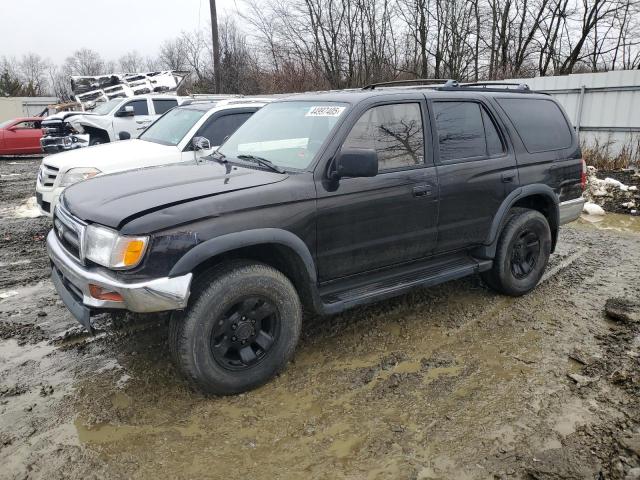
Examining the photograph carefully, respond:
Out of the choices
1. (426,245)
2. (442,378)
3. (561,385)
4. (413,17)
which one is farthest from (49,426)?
(413,17)

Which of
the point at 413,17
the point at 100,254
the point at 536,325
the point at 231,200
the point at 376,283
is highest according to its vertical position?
the point at 413,17

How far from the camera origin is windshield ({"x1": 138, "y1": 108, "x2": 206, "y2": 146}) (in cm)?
714

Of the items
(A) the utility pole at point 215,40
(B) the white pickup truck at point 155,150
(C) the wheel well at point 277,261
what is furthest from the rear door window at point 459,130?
(A) the utility pole at point 215,40

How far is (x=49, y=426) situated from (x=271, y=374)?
1.34 meters

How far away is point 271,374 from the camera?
3.30 m

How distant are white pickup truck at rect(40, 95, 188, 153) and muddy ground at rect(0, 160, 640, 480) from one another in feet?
29.5

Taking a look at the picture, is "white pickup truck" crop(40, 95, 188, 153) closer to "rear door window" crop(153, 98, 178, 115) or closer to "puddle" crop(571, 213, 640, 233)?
"rear door window" crop(153, 98, 178, 115)

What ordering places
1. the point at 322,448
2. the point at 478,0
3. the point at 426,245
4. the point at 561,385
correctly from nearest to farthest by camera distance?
the point at 322,448
the point at 561,385
the point at 426,245
the point at 478,0

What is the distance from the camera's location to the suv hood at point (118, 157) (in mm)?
6430

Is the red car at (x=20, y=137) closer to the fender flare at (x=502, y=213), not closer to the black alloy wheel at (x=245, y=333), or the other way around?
the black alloy wheel at (x=245, y=333)

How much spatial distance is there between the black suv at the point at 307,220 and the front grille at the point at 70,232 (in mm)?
18

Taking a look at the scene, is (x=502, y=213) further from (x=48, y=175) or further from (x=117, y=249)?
(x=48, y=175)

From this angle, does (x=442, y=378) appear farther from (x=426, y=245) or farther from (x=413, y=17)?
(x=413, y=17)

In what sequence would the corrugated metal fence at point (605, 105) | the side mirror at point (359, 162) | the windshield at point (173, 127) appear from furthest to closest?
the corrugated metal fence at point (605, 105) < the windshield at point (173, 127) < the side mirror at point (359, 162)
